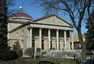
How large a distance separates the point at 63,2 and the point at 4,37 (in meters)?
12.3

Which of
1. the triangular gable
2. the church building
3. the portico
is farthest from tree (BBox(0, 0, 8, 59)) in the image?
the triangular gable

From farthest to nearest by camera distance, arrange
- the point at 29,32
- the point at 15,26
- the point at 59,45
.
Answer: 1. the point at 15,26
2. the point at 59,45
3. the point at 29,32

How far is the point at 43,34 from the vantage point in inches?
3071

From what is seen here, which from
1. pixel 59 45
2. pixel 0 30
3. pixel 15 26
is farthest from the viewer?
pixel 15 26

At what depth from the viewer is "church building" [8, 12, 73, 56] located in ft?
243

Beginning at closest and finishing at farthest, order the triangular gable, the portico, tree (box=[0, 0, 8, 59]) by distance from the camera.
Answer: tree (box=[0, 0, 8, 59]) → the triangular gable → the portico

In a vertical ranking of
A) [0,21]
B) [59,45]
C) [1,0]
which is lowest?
[59,45]

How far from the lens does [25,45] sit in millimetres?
74938

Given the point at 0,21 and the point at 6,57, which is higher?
the point at 0,21

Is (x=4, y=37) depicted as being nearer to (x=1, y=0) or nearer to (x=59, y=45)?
(x=1, y=0)

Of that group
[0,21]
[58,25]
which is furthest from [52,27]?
[0,21]

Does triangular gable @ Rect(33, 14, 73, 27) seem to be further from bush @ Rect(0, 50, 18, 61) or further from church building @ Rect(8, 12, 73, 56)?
bush @ Rect(0, 50, 18, 61)

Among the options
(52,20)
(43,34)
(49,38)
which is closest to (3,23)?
(49,38)

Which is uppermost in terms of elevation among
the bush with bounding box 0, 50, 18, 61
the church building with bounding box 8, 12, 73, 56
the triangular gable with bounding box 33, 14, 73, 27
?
the triangular gable with bounding box 33, 14, 73, 27
